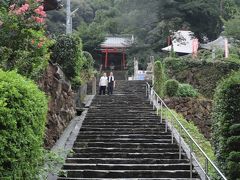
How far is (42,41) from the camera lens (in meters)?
11.1

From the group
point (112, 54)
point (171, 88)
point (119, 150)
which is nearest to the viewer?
point (119, 150)

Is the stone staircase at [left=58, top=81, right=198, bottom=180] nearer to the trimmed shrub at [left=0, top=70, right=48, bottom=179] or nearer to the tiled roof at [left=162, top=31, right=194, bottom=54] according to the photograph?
the trimmed shrub at [left=0, top=70, right=48, bottom=179]

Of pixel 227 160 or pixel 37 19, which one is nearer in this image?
pixel 227 160

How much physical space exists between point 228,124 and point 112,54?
38.4 m

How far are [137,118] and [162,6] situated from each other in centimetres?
1923

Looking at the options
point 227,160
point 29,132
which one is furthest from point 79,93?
point 29,132

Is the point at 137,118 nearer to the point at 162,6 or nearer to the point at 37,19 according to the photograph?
the point at 37,19

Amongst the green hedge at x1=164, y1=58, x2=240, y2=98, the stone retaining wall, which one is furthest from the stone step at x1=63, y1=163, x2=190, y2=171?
the green hedge at x1=164, y1=58, x2=240, y2=98

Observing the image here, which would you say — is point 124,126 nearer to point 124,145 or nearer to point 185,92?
point 124,145

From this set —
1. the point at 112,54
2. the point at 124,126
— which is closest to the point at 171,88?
the point at 124,126

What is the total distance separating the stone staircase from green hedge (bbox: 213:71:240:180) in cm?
139

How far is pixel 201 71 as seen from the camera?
25938 millimetres

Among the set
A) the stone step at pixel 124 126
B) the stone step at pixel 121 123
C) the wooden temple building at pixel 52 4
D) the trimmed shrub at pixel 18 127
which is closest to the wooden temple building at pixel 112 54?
the wooden temple building at pixel 52 4

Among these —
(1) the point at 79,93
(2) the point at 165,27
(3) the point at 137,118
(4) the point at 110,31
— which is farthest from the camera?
(4) the point at 110,31
